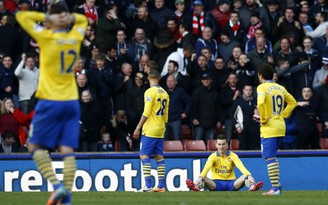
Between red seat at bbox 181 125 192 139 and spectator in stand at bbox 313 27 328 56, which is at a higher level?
spectator in stand at bbox 313 27 328 56

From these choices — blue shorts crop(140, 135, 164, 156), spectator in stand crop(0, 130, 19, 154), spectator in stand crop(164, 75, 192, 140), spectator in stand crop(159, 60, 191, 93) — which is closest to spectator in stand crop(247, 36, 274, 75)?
spectator in stand crop(159, 60, 191, 93)

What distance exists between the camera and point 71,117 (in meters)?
12.6

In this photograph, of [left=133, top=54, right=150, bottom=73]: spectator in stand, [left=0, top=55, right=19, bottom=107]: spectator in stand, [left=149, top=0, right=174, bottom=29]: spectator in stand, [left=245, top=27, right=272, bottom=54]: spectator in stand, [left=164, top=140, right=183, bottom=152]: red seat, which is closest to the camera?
[left=164, top=140, right=183, bottom=152]: red seat

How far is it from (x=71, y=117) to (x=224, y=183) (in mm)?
7682

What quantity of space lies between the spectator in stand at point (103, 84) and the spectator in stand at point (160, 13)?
275 centimetres

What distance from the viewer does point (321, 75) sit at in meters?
23.9

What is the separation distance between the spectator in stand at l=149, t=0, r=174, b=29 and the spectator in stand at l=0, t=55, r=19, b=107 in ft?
13.9

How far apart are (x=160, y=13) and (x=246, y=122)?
15.0 feet

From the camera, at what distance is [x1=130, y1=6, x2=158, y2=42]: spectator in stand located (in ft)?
82.8

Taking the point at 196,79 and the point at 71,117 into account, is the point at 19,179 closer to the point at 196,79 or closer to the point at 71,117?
the point at 196,79

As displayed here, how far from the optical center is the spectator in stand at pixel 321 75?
23.7 meters

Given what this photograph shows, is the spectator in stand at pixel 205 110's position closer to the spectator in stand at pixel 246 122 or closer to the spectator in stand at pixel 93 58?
the spectator in stand at pixel 246 122

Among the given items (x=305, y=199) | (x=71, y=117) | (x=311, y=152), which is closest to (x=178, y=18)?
(x=311, y=152)

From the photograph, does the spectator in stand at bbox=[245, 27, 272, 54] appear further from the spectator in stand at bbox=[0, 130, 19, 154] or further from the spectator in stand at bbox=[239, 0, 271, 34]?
the spectator in stand at bbox=[0, 130, 19, 154]
